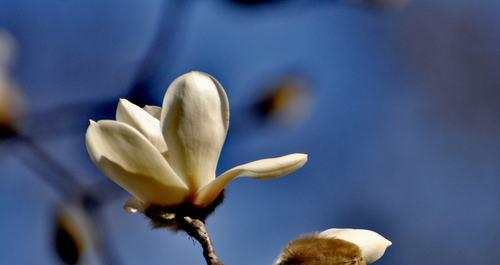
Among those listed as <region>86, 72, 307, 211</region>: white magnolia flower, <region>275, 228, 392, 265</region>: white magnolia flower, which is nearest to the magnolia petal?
<region>86, 72, 307, 211</region>: white magnolia flower

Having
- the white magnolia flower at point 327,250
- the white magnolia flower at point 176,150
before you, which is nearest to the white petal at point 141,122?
the white magnolia flower at point 176,150

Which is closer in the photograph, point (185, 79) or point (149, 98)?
A: point (185, 79)

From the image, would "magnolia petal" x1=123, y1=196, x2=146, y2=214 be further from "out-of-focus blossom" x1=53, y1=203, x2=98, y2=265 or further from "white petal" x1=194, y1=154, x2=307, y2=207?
"out-of-focus blossom" x1=53, y1=203, x2=98, y2=265

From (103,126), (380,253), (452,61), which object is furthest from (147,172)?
(452,61)

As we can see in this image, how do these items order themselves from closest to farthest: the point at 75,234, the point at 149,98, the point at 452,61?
the point at 75,234 → the point at 149,98 → the point at 452,61

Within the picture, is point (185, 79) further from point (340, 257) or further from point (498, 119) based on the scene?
point (498, 119)

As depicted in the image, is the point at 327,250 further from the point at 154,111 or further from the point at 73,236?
the point at 73,236

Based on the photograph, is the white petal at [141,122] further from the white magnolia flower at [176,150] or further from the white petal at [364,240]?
the white petal at [364,240]
